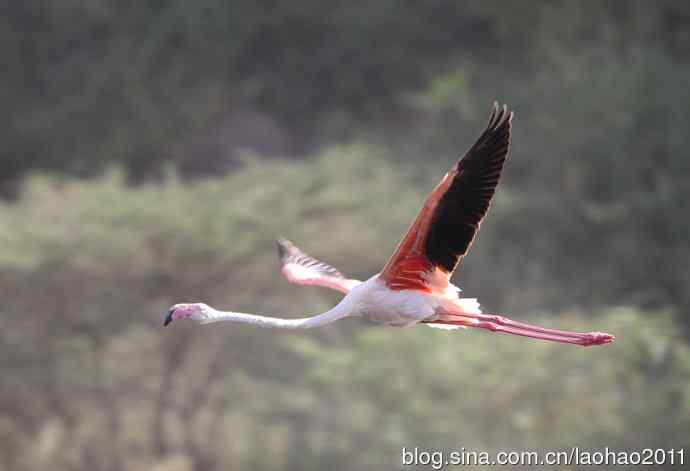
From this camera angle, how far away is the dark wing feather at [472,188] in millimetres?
6145

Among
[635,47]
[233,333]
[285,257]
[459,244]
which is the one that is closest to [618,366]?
[233,333]

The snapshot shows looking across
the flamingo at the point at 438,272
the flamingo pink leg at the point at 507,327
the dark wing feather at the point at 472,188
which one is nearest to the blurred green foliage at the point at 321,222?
the flamingo pink leg at the point at 507,327

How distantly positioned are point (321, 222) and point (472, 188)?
8837 mm

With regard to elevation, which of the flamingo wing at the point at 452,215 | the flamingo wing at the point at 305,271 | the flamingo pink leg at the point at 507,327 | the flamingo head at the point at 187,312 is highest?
the flamingo wing at the point at 305,271

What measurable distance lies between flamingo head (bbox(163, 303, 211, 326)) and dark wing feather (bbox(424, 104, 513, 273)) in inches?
45.5

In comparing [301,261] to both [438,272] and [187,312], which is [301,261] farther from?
[187,312]

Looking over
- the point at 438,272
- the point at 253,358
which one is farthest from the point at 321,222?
the point at 438,272

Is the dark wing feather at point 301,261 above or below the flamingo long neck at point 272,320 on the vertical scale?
above

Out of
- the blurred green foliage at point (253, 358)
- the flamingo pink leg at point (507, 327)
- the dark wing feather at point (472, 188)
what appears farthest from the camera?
the blurred green foliage at point (253, 358)

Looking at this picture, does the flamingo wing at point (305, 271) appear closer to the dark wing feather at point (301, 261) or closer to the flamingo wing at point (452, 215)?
the dark wing feather at point (301, 261)

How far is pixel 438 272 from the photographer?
6668 mm

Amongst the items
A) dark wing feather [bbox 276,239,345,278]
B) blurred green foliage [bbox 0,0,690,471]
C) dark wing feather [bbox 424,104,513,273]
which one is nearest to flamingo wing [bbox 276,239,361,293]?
dark wing feather [bbox 276,239,345,278]

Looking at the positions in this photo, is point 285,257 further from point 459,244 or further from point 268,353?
point 268,353

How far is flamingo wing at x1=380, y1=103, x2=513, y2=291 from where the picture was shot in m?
6.15
